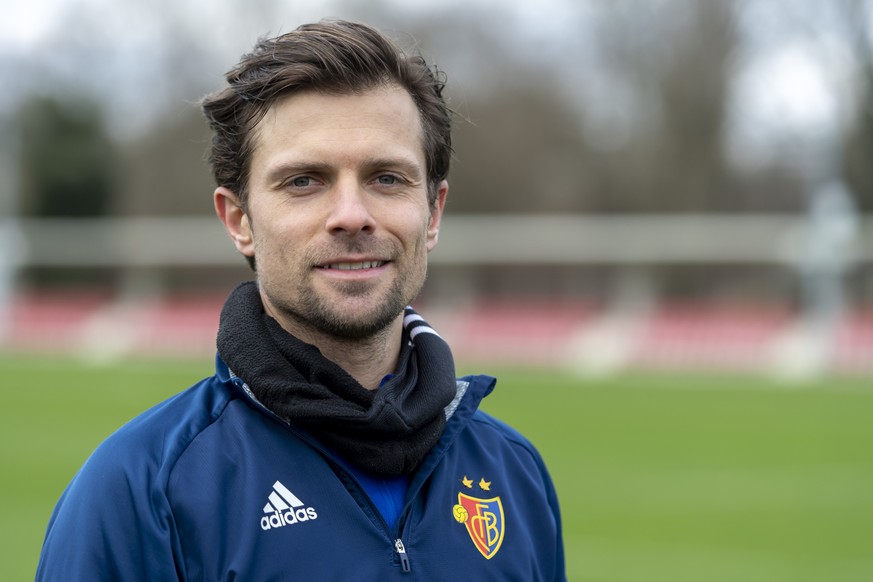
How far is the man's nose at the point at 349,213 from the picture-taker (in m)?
2.32

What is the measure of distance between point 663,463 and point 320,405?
12572 mm

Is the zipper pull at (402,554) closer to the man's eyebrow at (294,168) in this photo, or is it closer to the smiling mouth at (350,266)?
the smiling mouth at (350,266)

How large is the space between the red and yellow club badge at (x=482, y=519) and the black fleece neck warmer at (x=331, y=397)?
13cm

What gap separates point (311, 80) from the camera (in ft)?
7.87

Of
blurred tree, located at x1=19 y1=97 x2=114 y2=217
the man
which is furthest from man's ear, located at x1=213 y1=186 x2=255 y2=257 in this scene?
blurred tree, located at x1=19 y1=97 x2=114 y2=217

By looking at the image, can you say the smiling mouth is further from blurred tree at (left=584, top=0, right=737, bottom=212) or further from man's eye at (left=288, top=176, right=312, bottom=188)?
blurred tree at (left=584, top=0, right=737, bottom=212)

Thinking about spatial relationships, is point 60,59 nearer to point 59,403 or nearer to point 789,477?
point 59,403

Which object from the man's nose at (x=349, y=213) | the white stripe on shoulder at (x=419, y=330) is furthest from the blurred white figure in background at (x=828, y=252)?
the man's nose at (x=349, y=213)

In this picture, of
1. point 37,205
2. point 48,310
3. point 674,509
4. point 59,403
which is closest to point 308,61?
point 674,509

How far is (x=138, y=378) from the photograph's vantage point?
2414cm

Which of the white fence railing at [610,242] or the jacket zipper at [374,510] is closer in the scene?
the jacket zipper at [374,510]

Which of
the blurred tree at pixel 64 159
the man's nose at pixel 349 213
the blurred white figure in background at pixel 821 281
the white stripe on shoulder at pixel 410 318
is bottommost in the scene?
the white stripe on shoulder at pixel 410 318

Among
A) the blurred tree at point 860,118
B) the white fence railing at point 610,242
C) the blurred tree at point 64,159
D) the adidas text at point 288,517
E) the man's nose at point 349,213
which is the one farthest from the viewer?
the blurred tree at point 64,159

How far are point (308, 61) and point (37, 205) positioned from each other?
1621 inches
